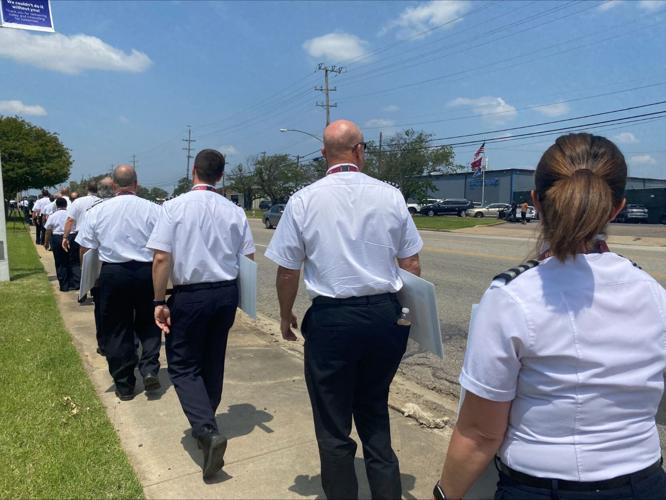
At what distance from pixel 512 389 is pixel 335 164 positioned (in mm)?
1631

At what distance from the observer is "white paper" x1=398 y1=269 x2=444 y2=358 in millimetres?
2633

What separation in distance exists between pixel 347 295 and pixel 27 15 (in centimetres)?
950

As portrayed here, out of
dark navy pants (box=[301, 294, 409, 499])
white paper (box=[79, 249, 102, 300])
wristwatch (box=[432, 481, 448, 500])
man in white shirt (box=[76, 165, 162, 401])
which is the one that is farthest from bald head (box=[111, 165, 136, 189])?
wristwatch (box=[432, 481, 448, 500])

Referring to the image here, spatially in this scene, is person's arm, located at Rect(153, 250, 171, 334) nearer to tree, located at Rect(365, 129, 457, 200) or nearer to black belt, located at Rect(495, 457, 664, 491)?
black belt, located at Rect(495, 457, 664, 491)

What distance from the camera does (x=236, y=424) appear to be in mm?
4082

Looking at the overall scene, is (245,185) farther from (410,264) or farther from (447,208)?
(410,264)

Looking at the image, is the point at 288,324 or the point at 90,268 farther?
the point at 90,268

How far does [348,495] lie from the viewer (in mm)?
2713

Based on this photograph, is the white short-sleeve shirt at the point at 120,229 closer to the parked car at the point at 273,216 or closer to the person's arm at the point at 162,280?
the person's arm at the point at 162,280

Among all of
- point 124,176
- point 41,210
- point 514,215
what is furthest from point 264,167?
point 124,176

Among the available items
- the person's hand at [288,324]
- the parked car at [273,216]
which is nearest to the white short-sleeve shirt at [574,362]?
the person's hand at [288,324]

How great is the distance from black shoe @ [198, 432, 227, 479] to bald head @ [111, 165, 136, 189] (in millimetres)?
2536

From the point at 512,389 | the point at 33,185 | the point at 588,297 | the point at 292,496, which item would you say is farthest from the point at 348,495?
the point at 33,185

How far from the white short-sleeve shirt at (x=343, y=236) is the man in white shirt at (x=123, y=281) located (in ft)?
7.43
